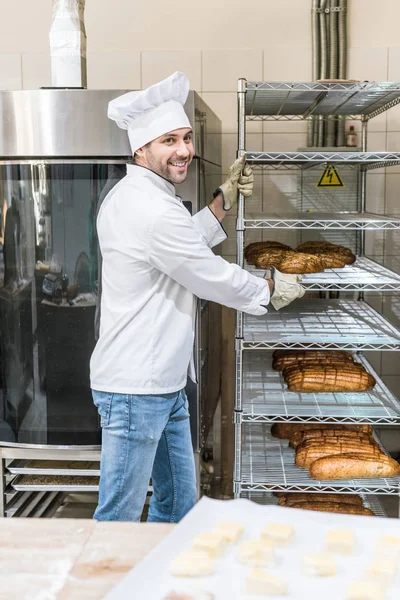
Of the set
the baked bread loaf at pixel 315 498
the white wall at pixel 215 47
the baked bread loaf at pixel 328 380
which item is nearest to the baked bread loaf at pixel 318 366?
the baked bread loaf at pixel 328 380

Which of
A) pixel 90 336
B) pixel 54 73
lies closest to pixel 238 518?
pixel 90 336

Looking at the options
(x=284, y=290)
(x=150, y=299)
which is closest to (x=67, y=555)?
(x=150, y=299)

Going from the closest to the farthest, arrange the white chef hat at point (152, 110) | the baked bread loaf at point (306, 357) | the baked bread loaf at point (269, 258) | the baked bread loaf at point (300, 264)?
the white chef hat at point (152, 110) < the baked bread loaf at point (300, 264) < the baked bread loaf at point (269, 258) < the baked bread loaf at point (306, 357)

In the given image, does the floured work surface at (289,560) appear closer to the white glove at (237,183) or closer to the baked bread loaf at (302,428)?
the white glove at (237,183)

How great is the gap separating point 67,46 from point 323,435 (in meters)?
1.61

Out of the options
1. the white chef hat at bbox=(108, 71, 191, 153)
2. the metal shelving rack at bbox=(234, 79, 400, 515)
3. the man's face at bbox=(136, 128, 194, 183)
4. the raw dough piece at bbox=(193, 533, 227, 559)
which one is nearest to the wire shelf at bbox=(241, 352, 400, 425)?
the metal shelving rack at bbox=(234, 79, 400, 515)

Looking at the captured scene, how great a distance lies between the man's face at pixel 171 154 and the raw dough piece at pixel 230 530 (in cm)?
116

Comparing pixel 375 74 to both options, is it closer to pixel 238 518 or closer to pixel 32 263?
pixel 32 263

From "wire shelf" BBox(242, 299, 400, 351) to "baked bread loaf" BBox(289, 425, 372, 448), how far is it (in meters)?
0.31

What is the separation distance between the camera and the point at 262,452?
264cm

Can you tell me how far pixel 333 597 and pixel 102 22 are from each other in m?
2.76

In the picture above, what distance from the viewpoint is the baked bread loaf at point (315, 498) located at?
8.30 ft

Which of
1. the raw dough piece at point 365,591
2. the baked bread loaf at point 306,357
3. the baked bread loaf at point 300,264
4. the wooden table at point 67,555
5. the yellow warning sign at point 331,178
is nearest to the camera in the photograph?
the raw dough piece at point 365,591

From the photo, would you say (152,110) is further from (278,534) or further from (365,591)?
(365,591)
